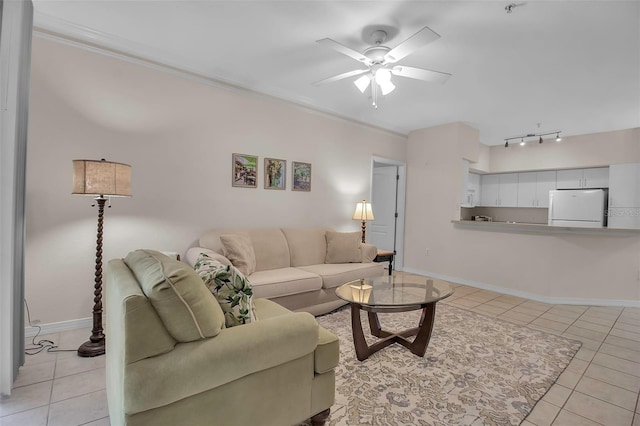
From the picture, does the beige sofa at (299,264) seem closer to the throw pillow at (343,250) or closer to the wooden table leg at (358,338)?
the throw pillow at (343,250)

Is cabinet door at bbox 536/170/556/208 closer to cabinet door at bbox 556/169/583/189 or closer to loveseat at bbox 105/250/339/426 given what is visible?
cabinet door at bbox 556/169/583/189

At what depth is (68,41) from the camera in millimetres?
2643

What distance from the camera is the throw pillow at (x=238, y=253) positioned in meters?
2.98

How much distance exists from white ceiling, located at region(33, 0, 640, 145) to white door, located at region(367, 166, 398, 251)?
1947 mm

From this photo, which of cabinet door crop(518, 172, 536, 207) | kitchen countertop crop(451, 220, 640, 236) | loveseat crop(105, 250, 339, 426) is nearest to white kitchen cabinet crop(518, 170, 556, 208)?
cabinet door crop(518, 172, 536, 207)

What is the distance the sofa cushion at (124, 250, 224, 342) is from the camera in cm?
120

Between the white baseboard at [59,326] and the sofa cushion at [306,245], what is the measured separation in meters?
2.08

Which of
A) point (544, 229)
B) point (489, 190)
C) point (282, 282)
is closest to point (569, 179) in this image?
point (489, 190)

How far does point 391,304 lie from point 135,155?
2748 millimetres

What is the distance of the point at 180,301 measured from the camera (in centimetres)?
122

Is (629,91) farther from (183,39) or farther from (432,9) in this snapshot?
(183,39)

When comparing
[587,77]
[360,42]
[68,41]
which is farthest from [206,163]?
[587,77]

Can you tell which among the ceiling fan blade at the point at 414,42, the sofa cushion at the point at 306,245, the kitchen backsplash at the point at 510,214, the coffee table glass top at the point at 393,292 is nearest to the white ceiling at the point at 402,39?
the ceiling fan blade at the point at 414,42

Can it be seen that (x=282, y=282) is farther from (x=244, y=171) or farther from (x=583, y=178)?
(x=583, y=178)
